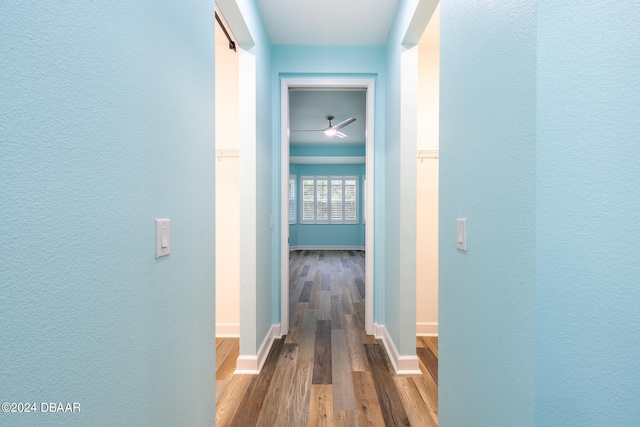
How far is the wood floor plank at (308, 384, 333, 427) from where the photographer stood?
169 cm

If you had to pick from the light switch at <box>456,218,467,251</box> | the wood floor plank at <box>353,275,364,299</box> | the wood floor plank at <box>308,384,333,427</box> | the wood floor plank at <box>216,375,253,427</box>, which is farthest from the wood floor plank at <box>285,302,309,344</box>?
the light switch at <box>456,218,467,251</box>

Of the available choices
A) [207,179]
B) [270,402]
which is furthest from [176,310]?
[270,402]

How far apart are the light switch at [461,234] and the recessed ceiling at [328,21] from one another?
76.9 inches

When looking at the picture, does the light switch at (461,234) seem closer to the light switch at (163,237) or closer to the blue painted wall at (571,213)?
the blue painted wall at (571,213)

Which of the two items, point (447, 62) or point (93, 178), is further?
point (447, 62)

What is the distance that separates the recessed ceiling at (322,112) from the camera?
4562mm

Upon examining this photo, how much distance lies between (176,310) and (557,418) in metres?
1.13

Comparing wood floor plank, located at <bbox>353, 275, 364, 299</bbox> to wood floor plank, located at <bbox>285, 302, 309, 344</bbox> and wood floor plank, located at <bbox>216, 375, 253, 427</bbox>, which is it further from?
wood floor plank, located at <bbox>216, 375, 253, 427</bbox>

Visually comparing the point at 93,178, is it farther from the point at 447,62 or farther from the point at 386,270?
the point at 386,270

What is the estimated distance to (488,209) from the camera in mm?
940

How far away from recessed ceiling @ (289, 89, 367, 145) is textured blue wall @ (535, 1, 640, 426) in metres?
3.40

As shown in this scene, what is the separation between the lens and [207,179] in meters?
1.31

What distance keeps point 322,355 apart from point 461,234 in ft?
5.94

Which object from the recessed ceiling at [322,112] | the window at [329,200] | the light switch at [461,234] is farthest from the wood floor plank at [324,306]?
the window at [329,200]
